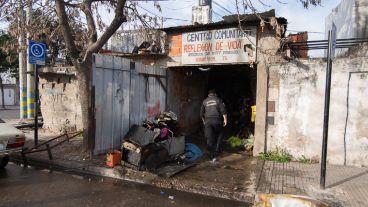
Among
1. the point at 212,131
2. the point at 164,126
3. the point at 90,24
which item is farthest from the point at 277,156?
the point at 90,24

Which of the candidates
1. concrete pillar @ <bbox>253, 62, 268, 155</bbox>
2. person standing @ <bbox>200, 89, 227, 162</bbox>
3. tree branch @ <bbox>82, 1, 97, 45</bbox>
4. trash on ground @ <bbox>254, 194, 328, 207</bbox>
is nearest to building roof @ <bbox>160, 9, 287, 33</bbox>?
concrete pillar @ <bbox>253, 62, 268, 155</bbox>

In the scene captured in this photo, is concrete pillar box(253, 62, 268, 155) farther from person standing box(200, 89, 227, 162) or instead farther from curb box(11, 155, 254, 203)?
curb box(11, 155, 254, 203)

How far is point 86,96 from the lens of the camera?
27.5ft

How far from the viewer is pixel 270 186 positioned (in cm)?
648

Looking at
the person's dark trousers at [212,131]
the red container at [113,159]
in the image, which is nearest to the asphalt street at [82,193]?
the red container at [113,159]

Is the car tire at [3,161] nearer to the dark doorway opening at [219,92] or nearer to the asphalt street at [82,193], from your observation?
the asphalt street at [82,193]

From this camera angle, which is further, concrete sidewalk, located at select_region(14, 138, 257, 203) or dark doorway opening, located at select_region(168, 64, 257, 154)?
dark doorway opening, located at select_region(168, 64, 257, 154)

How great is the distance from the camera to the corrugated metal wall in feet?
27.3

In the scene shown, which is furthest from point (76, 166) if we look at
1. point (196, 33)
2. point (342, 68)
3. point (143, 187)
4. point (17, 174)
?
point (342, 68)

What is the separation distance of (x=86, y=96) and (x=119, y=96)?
0.91m

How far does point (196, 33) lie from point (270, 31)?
2.21 m

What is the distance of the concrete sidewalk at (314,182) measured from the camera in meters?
5.87

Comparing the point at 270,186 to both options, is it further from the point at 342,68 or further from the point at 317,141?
the point at 342,68

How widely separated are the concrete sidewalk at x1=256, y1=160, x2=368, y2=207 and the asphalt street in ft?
3.68
